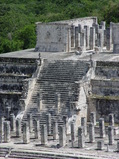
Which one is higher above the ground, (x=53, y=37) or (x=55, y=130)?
Answer: (x=53, y=37)

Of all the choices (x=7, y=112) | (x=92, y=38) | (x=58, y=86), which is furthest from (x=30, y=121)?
(x=92, y=38)

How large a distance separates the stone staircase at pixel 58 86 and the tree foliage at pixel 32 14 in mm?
14881

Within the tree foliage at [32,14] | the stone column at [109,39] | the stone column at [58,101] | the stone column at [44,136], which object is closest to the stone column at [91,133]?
the stone column at [44,136]

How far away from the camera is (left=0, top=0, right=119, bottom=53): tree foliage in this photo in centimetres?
6334

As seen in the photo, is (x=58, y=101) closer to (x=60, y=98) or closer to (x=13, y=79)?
(x=60, y=98)

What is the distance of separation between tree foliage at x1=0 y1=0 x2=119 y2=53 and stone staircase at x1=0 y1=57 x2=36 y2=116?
1333 cm

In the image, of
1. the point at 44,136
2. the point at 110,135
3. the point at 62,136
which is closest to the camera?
the point at 110,135

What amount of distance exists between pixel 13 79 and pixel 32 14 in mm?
46556

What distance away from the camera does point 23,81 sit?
146 ft

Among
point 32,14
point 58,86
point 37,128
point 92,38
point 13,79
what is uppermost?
Answer: point 32,14

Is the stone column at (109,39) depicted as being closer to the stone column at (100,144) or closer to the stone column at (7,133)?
the stone column at (7,133)

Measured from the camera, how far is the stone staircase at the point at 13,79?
45281mm

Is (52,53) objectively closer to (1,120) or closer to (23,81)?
(23,81)

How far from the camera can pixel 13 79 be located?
45.8 meters
